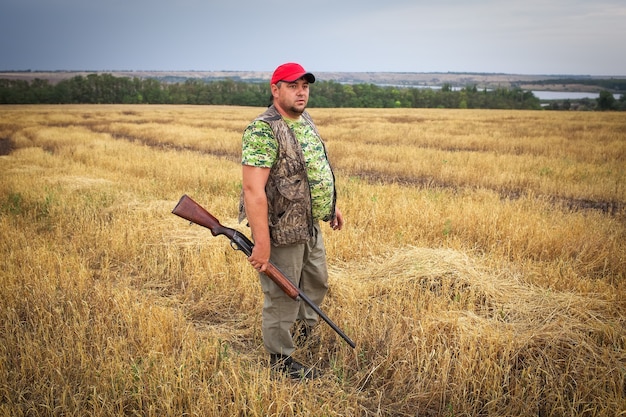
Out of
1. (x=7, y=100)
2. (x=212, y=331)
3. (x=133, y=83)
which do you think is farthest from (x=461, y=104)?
(x=212, y=331)

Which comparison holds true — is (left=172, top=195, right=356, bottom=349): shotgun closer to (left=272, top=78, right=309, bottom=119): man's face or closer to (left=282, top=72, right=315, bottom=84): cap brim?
(left=272, top=78, right=309, bottom=119): man's face

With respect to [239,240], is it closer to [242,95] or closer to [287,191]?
[287,191]

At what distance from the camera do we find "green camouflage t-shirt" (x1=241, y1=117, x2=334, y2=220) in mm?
2652

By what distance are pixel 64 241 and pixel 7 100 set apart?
78267 mm

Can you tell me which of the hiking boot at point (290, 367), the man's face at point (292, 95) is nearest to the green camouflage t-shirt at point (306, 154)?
the man's face at point (292, 95)

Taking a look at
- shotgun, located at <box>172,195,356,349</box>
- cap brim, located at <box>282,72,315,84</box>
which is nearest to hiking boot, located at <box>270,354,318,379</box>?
shotgun, located at <box>172,195,356,349</box>

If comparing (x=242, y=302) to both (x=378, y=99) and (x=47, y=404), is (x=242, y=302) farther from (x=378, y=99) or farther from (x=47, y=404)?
(x=378, y=99)

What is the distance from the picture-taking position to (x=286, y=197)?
110 inches

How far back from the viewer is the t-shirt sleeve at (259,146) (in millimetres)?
2641

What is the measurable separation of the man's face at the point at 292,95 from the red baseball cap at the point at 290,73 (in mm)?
33

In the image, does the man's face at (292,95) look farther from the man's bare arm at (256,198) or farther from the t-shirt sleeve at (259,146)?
the man's bare arm at (256,198)

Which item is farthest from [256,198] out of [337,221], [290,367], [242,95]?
[242,95]

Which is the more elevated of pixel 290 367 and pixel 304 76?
pixel 304 76

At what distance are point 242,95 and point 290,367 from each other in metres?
83.2
